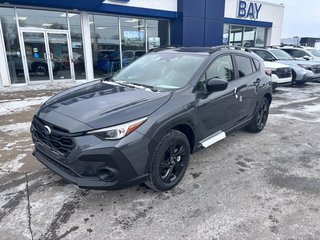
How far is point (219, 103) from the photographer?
377cm

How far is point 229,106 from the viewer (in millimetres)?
4016

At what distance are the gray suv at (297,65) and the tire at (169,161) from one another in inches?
370

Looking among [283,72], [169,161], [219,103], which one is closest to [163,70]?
[219,103]

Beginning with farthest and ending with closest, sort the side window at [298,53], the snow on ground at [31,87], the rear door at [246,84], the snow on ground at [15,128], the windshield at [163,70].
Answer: the side window at [298,53]
the snow on ground at [31,87]
the snow on ground at [15,128]
the rear door at [246,84]
the windshield at [163,70]

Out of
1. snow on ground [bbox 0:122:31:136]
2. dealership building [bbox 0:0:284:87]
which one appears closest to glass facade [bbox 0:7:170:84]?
dealership building [bbox 0:0:284:87]

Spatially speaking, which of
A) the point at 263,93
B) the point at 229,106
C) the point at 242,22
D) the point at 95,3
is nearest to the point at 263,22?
the point at 242,22

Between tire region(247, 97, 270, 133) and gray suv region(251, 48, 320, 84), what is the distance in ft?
21.4

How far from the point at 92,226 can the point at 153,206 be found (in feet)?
2.31

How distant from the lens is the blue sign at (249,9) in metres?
17.6

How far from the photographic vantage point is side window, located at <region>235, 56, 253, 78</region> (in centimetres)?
448

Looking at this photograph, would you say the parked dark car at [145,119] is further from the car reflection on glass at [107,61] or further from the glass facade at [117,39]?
the car reflection on glass at [107,61]

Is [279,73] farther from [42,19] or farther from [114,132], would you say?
[42,19]

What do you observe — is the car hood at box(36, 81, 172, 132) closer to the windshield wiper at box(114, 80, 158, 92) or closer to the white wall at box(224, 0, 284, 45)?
the windshield wiper at box(114, 80, 158, 92)

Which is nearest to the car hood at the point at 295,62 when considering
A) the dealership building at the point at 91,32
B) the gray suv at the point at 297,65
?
the gray suv at the point at 297,65
